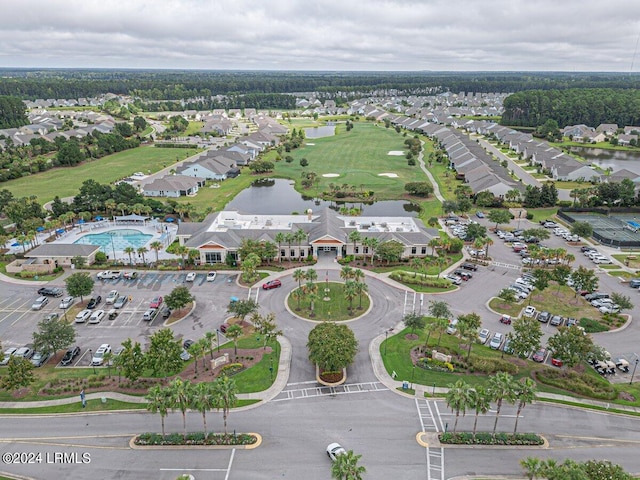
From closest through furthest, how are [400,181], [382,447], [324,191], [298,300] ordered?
[382,447] → [298,300] → [324,191] → [400,181]

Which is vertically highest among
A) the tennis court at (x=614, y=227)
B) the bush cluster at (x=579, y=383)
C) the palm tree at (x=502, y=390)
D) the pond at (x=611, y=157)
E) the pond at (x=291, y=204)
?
the pond at (x=611, y=157)

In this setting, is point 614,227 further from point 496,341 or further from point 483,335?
point 496,341

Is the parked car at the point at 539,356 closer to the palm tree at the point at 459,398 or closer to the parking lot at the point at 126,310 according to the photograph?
the palm tree at the point at 459,398

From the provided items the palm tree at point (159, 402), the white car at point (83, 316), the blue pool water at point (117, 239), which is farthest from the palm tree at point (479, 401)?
the blue pool water at point (117, 239)

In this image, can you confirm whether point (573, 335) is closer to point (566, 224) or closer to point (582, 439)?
point (582, 439)

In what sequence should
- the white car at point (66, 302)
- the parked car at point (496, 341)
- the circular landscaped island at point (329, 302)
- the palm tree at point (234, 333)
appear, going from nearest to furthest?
the palm tree at point (234, 333), the parked car at point (496, 341), the circular landscaped island at point (329, 302), the white car at point (66, 302)

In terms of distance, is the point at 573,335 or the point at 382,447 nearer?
the point at 382,447

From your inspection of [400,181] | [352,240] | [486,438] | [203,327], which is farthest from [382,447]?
[400,181]
